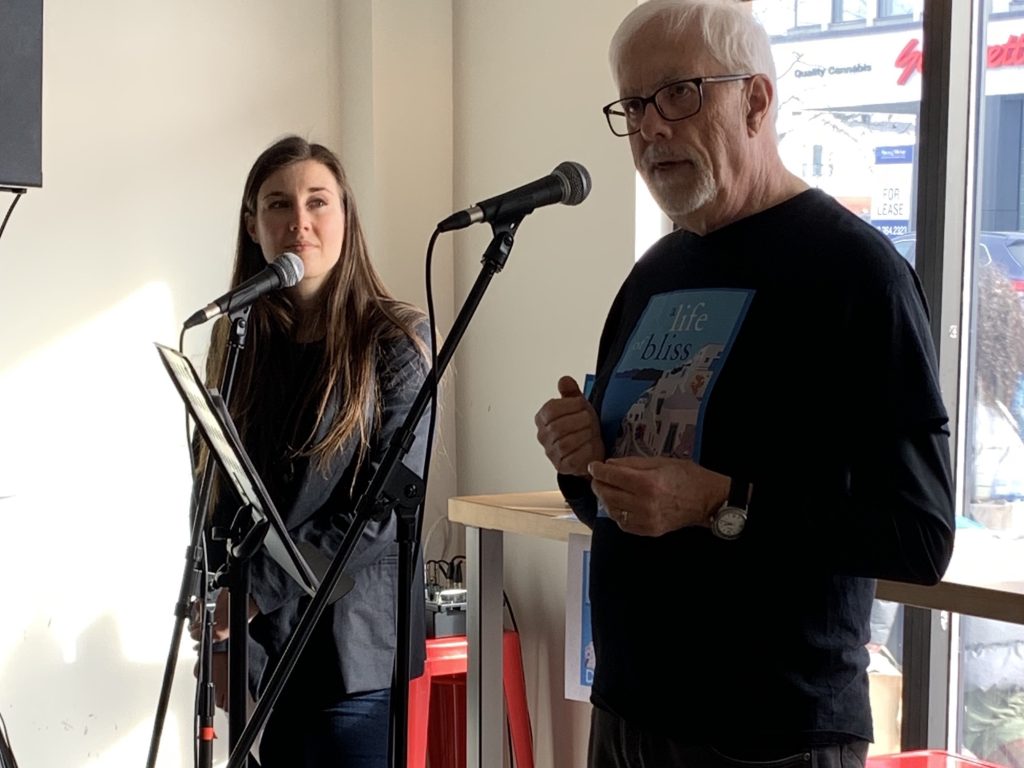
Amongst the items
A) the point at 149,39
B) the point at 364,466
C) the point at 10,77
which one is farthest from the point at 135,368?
the point at 364,466

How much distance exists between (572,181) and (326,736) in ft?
3.04

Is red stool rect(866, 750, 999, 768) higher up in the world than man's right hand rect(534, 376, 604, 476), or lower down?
lower down

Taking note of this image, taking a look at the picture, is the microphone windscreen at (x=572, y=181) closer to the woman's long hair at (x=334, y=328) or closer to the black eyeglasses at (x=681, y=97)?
the black eyeglasses at (x=681, y=97)

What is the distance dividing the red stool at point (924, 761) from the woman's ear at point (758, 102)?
101 centimetres

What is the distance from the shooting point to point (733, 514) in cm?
125

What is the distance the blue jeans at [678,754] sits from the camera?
1.28m

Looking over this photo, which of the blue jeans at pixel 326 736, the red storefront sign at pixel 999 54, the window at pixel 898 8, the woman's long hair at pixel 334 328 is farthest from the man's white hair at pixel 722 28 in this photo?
the window at pixel 898 8

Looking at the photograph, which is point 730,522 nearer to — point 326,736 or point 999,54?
point 326,736

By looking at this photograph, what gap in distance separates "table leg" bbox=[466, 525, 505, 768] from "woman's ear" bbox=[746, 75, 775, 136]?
1.30m

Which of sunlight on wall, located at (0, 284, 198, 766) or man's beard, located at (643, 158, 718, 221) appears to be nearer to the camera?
man's beard, located at (643, 158, 718, 221)

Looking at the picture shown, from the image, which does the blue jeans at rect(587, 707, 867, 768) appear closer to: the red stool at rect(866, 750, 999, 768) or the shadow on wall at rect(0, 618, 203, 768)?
the red stool at rect(866, 750, 999, 768)

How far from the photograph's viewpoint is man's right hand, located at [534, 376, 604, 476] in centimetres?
143

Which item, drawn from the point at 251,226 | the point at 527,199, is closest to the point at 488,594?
the point at 251,226

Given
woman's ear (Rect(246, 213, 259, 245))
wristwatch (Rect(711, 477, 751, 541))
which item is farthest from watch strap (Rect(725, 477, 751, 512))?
woman's ear (Rect(246, 213, 259, 245))
